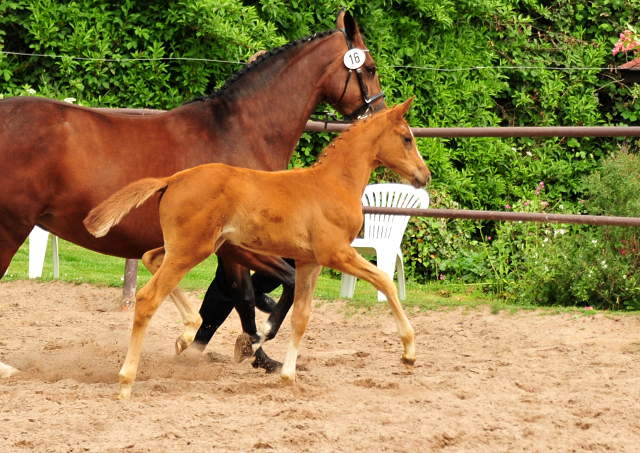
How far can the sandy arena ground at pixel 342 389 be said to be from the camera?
10.6 feet

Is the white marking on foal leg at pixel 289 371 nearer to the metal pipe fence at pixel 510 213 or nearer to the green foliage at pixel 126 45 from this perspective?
the metal pipe fence at pixel 510 213

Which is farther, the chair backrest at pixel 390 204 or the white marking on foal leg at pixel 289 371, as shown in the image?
the chair backrest at pixel 390 204

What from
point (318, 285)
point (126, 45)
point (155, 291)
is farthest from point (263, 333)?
point (126, 45)

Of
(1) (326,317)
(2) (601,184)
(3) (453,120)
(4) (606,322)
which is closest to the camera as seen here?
(4) (606,322)

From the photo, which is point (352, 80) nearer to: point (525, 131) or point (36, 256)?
point (525, 131)

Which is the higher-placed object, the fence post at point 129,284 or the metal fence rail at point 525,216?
the metal fence rail at point 525,216

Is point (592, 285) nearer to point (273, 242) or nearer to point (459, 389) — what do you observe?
point (459, 389)

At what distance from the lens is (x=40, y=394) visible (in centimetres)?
388

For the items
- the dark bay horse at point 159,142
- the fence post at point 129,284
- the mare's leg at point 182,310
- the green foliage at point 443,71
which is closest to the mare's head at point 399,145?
the dark bay horse at point 159,142

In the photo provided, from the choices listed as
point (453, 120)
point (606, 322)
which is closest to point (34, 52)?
point (453, 120)

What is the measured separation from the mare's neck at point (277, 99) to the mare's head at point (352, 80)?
0.03 m

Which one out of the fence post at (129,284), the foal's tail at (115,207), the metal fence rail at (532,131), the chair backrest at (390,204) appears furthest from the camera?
the chair backrest at (390,204)

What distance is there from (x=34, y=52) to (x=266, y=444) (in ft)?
24.3

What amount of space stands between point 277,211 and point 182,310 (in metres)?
1.15
